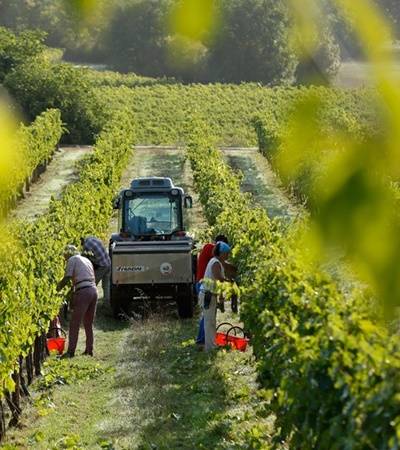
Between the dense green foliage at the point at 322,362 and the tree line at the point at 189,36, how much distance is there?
27 cm

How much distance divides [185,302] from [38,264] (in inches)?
107

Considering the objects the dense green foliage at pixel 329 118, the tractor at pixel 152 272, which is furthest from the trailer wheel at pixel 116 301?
the dense green foliage at pixel 329 118

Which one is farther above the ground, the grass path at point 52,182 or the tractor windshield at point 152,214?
the tractor windshield at point 152,214

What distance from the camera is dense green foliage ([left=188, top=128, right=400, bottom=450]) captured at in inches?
186

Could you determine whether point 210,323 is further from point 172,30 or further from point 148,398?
point 172,30

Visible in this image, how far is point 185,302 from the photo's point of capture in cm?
1597

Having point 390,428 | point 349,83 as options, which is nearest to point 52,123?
point 390,428

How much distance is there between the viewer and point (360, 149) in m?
1.26

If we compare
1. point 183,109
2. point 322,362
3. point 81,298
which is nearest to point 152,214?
point 81,298

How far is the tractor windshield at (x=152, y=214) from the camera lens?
1716 centimetres

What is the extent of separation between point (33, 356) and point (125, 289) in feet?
9.82

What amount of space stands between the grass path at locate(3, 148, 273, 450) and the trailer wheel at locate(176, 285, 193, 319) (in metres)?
0.39

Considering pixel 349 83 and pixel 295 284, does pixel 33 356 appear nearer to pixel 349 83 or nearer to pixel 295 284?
pixel 295 284

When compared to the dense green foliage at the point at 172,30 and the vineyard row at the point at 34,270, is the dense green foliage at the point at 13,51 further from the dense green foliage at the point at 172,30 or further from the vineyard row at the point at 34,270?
the dense green foliage at the point at 172,30
